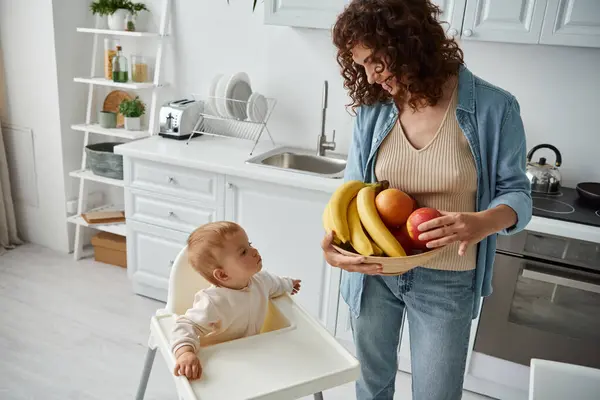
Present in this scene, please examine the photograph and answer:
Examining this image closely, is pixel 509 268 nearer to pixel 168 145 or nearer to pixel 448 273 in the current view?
pixel 448 273

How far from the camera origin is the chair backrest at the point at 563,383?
3.52 ft

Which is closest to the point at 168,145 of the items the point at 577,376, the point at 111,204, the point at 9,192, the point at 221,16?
the point at 221,16

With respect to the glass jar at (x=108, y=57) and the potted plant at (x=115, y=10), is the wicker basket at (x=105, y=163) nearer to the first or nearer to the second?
the glass jar at (x=108, y=57)

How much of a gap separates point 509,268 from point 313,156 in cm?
111

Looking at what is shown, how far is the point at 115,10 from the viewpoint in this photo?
2.90 metres

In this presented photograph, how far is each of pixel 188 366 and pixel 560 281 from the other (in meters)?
1.42

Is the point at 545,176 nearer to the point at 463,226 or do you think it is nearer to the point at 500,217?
the point at 500,217

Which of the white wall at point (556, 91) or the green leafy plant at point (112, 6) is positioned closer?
the white wall at point (556, 91)

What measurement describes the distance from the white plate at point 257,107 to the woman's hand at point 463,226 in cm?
167

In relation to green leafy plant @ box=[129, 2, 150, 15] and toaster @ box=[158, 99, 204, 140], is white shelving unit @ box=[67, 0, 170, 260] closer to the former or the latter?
green leafy plant @ box=[129, 2, 150, 15]

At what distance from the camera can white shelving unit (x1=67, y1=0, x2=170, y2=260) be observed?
9.56ft

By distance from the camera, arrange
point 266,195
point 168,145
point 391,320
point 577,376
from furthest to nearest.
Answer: point 168,145 → point 266,195 → point 391,320 → point 577,376

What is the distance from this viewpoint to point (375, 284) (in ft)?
4.45

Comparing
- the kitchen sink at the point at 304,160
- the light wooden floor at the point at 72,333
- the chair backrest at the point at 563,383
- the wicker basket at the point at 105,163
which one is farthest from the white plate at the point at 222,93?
the chair backrest at the point at 563,383
